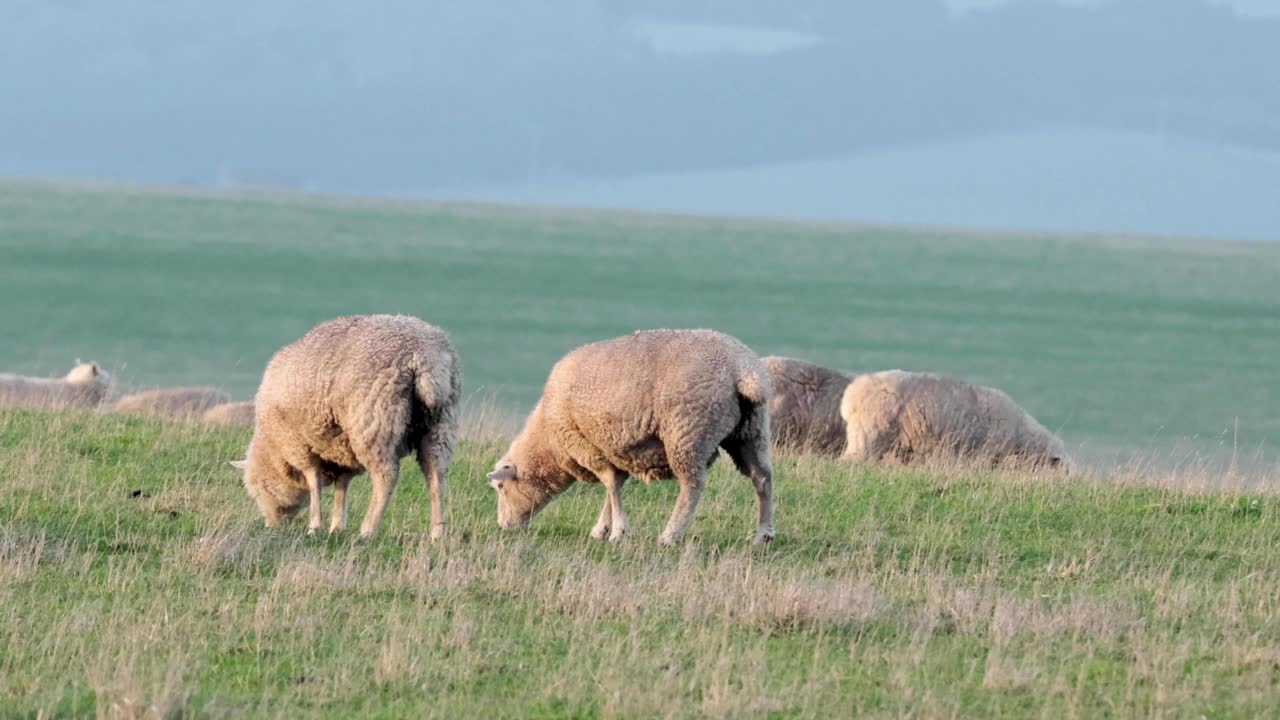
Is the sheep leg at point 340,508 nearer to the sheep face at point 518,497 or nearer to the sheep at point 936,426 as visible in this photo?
the sheep face at point 518,497

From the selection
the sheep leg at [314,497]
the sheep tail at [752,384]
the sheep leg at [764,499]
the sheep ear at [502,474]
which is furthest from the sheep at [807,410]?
the sheep leg at [314,497]

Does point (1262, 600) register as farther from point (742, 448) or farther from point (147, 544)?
point (147, 544)

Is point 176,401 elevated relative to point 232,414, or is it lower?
lower

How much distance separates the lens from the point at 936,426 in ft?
53.8

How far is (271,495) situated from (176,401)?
9424mm

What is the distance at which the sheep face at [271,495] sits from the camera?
11672 mm

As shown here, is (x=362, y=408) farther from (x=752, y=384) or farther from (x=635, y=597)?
(x=635, y=597)

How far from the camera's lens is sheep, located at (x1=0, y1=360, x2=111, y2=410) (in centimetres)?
1941

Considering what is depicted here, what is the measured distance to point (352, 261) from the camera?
115812mm

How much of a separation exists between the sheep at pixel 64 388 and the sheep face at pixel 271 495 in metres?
8.02

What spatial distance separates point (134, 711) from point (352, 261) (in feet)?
363

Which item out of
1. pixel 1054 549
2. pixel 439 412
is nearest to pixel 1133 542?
pixel 1054 549

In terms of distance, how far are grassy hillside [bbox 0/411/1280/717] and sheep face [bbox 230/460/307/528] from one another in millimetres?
173

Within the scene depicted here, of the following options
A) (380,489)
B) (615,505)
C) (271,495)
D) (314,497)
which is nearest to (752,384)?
(615,505)
